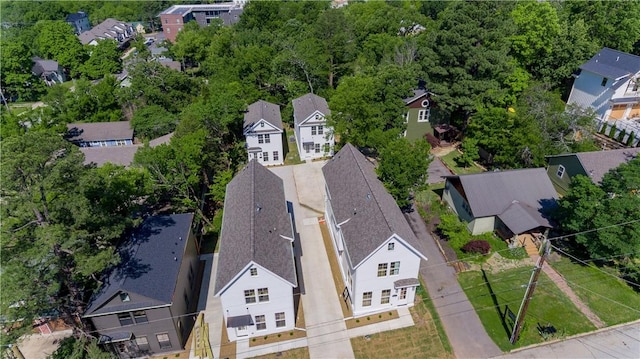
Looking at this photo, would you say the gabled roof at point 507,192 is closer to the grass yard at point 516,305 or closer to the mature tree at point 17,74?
the grass yard at point 516,305

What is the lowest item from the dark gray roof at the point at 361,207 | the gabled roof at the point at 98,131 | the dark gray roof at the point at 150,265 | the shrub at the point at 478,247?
the shrub at the point at 478,247

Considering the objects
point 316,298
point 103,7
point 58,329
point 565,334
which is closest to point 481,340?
point 565,334

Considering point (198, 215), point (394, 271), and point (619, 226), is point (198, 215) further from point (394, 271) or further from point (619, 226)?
point (619, 226)

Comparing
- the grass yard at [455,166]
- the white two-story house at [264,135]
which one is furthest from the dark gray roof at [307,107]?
the grass yard at [455,166]

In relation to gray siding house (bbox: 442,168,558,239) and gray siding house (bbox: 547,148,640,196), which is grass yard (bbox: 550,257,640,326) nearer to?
gray siding house (bbox: 442,168,558,239)

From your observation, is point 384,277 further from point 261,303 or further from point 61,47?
point 61,47
